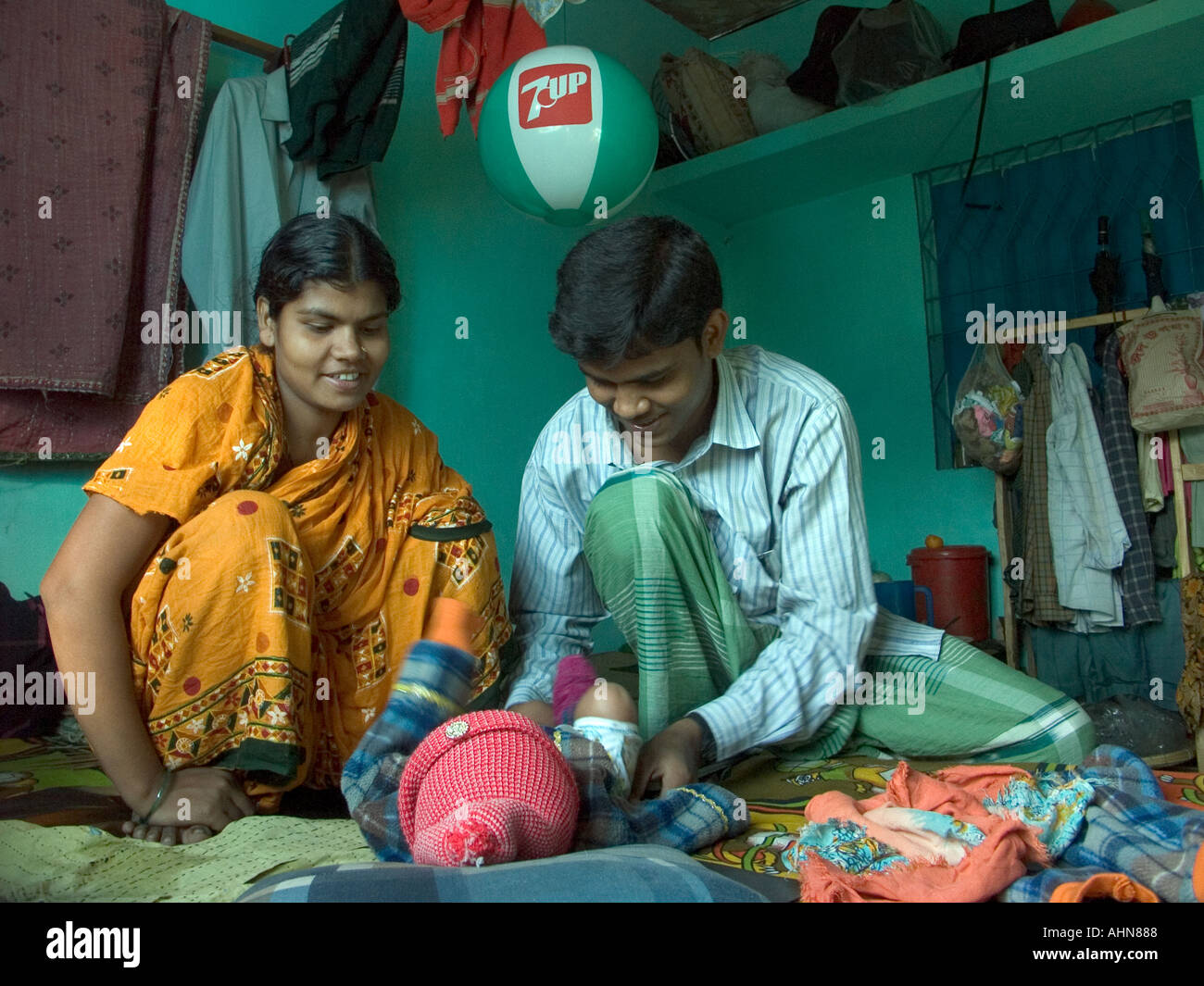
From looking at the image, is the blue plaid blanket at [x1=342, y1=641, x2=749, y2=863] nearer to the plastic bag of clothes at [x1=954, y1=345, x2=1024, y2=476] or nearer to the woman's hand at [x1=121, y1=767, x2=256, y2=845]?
the woman's hand at [x1=121, y1=767, x2=256, y2=845]

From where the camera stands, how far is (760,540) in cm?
108

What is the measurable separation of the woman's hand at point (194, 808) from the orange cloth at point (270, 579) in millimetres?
18

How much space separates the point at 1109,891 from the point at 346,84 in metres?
1.61

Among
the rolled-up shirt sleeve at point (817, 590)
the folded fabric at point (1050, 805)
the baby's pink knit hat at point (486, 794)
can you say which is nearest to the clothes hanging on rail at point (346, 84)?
the rolled-up shirt sleeve at point (817, 590)

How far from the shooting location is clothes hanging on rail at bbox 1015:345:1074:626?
222cm

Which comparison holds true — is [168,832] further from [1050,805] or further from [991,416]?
[991,416]

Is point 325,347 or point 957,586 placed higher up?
point 325,347

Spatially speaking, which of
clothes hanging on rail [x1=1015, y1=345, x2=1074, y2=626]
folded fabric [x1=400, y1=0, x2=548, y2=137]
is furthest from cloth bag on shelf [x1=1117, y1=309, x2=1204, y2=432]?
folded fabric [x1=400, y1=0, x2=548, y2=137]

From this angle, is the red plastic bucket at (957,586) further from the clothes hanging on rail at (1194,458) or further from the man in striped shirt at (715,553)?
the man in striped shirt at (715,553)

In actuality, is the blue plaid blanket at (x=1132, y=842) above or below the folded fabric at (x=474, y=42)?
below

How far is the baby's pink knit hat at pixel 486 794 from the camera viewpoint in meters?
0.59

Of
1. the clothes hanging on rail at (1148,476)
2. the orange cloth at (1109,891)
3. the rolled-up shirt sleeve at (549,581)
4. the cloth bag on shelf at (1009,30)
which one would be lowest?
the orange cloth at (1109,891)

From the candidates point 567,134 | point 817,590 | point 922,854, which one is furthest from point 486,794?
point 567,134

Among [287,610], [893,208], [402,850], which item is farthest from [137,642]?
[893,208]
